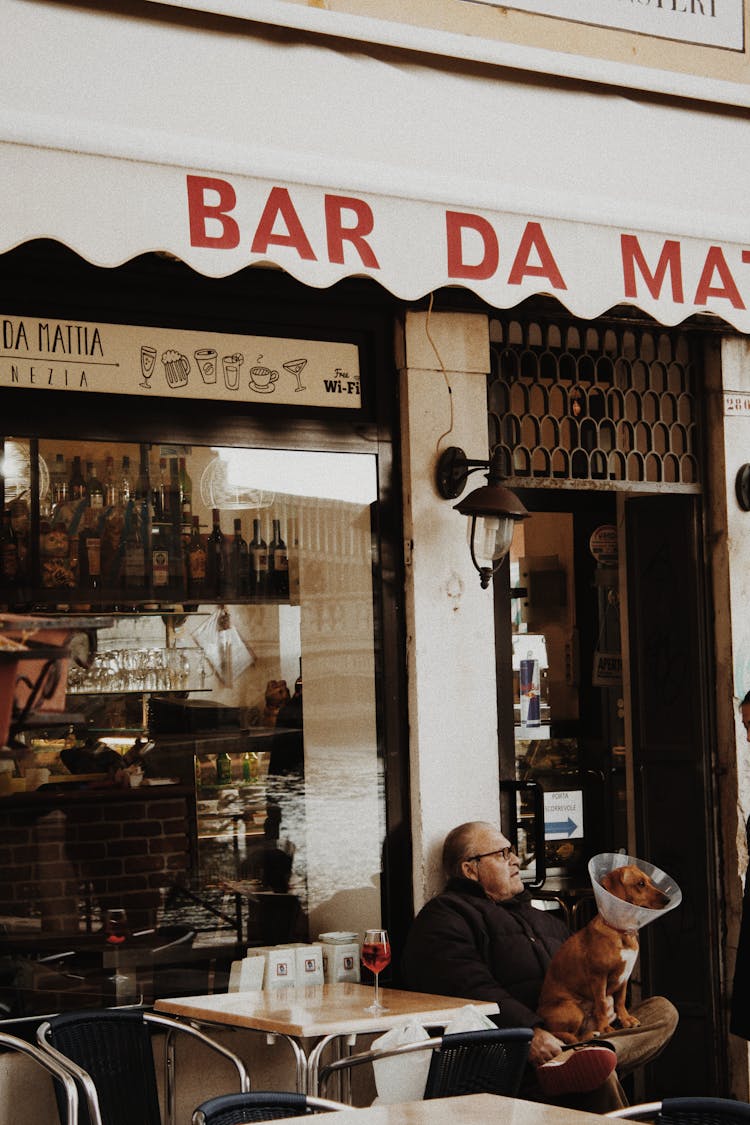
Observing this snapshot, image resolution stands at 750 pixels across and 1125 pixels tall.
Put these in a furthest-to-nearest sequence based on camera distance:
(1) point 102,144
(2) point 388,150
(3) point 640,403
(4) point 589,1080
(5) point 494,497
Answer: (3) point 640,403, (5) point 494,497, (4) point 589,1080, (2) point 388,150, (1) point 102,144

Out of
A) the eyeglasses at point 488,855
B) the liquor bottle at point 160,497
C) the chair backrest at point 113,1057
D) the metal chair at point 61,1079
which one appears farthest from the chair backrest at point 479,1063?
the liquor bottle at point 160,497

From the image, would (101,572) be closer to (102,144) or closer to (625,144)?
(102,144)

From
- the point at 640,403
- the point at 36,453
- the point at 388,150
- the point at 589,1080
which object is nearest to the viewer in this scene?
the point at 388,150

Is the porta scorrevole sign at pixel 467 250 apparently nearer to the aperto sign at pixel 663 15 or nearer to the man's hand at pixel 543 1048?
the aperto sign at pixel 663 15

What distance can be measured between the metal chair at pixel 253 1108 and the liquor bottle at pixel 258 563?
2562mm

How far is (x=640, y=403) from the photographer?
6.90m

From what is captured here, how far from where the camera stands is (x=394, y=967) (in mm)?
6094

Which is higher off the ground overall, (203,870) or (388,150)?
(388,150)

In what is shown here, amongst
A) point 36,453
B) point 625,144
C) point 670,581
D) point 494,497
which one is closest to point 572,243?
point 625,144

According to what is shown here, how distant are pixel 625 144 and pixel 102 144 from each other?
1875mm

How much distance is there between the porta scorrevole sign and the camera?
14.2 feet

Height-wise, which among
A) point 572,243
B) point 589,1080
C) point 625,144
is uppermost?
point 625,144

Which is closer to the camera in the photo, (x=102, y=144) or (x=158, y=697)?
(x=102, y=144)

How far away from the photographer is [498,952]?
5.61 metres
